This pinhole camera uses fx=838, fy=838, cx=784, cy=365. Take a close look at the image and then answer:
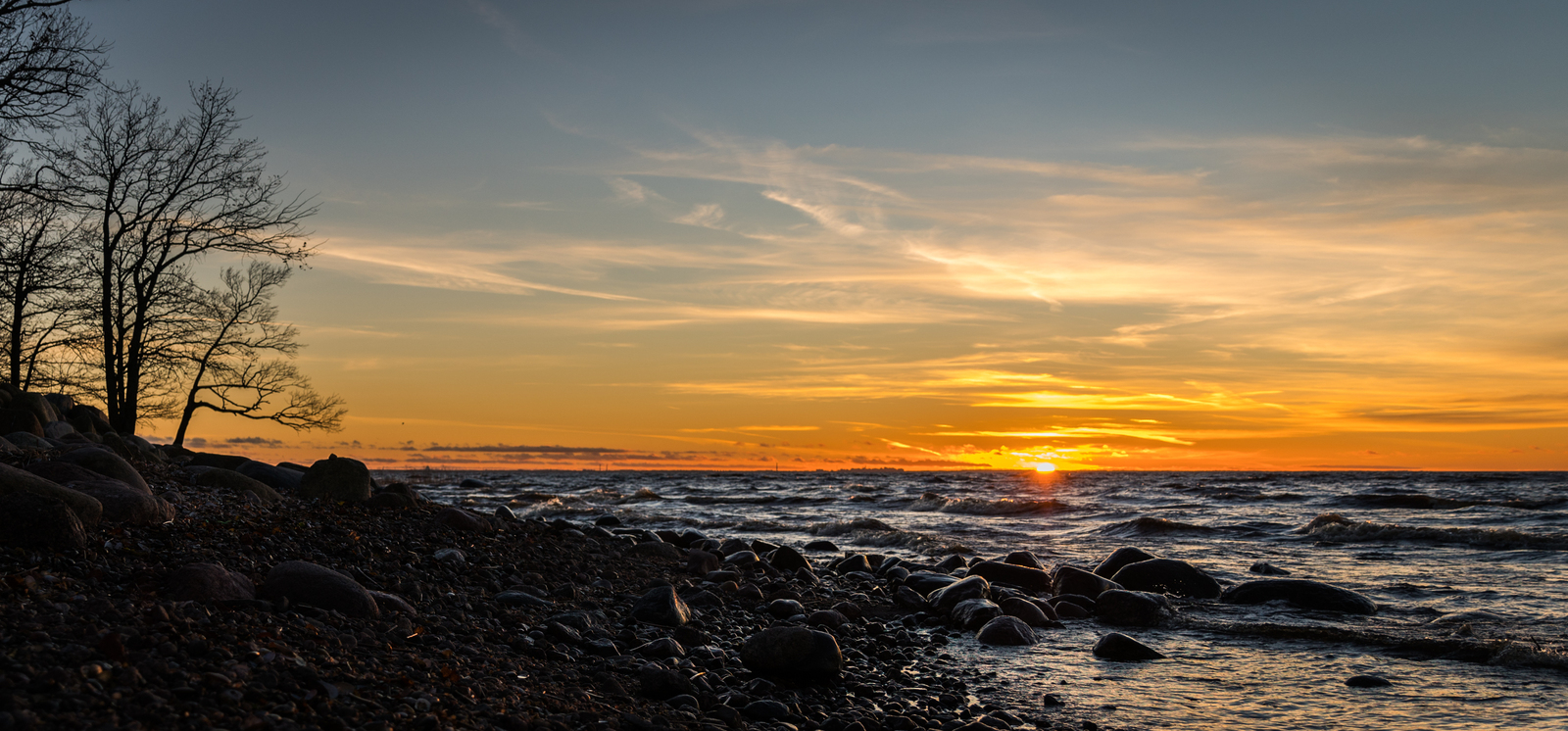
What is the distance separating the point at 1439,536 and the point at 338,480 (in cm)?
1945

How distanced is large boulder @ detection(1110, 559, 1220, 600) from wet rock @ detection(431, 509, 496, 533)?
8403mm

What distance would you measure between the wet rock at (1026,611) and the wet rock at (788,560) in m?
3.70

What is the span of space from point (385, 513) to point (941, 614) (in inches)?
261

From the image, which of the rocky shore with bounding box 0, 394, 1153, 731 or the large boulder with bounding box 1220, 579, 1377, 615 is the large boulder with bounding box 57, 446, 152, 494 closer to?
the rocky shore with bounding box 0, 394, 1153, 731

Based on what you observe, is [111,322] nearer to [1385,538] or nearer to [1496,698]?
[1496,698]

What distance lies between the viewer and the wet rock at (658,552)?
12.1 meters

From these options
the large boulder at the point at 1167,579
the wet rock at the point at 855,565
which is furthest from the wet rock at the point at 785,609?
the large boulder at the point at 1167,579

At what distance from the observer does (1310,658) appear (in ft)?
24.9

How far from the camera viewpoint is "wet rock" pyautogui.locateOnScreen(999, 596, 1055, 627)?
30.2 ft

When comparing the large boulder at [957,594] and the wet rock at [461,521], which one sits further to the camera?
the wet rock at [461,521]

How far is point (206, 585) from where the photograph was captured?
494 centimetres

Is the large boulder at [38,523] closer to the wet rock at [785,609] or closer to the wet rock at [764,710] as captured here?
the wet rock at [764,710]

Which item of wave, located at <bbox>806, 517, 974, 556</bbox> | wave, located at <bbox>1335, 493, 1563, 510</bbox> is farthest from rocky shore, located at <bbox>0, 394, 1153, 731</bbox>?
wave, located at <bbox>1335, 493, 1563, 510</bbox>

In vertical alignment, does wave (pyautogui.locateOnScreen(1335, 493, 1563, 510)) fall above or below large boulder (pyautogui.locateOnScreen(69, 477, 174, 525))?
below
